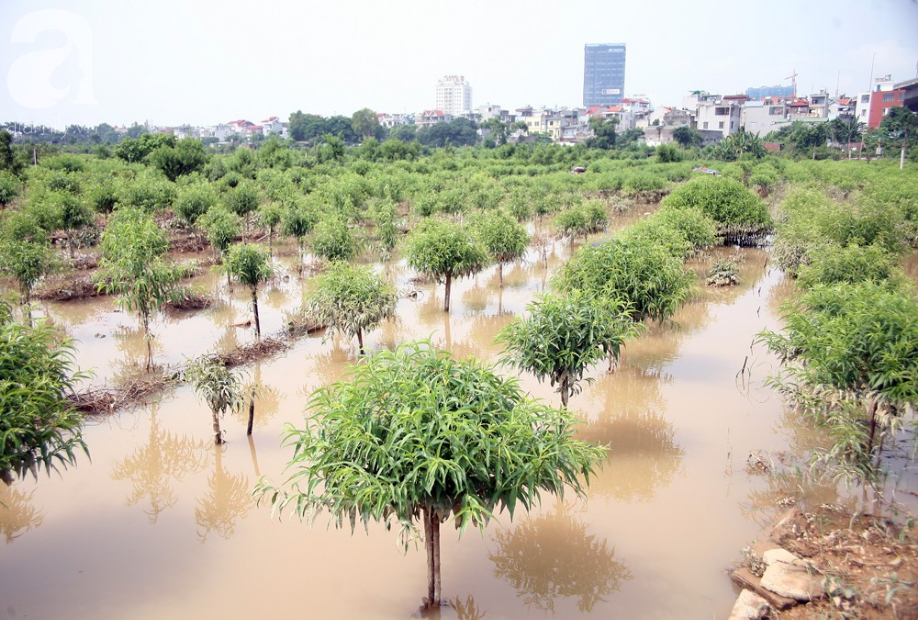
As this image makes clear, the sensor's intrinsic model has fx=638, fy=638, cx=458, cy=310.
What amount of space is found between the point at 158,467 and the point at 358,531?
3782mm

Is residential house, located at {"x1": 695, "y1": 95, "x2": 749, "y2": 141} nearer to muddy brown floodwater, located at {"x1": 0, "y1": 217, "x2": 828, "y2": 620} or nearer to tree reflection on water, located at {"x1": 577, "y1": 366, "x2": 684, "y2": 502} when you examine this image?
tree reflection on water, located at {"x1": 577, "y1": 366, "x2": 684, "y2": 502}

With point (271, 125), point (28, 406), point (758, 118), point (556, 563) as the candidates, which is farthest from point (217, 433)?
point (271, 125)

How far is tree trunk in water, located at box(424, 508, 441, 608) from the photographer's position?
6.37 metres

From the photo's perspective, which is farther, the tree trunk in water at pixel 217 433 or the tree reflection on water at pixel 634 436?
the tree trunk in water at pixel 217 433

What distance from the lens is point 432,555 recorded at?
6566mm

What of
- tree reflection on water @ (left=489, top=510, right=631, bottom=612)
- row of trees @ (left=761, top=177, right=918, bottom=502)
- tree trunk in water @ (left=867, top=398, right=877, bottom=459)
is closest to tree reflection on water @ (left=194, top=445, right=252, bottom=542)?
tree reflection on water @ (left=489, top=510, right=631, bottom=612)

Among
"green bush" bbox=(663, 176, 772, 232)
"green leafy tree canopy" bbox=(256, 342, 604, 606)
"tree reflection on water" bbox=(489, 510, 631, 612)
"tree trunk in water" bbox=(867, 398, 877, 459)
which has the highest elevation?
"green bush" bbox=(663, 176, 772, 232)

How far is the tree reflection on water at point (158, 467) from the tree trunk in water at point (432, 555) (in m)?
4.20

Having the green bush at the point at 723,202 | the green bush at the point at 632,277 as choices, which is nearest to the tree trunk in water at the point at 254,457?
the green bush at the point at 632,277

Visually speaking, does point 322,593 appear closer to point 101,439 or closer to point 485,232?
point 101,439

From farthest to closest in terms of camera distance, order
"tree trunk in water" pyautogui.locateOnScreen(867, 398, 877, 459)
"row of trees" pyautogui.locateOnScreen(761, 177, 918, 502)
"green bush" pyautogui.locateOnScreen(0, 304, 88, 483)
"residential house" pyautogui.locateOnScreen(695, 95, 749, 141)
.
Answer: "residential house" pyautogui.locateOnScreen(695, 95, 749, 141) < "tree trunk in water" pyautogui.locateOnScreen(867, 398, 877, 459) < "row of trees" pyautogui.locateOnScreen(761, 177, 918, 502) < "green bush" pyautogui.locateOnScreen(0, 304, 88, 483)

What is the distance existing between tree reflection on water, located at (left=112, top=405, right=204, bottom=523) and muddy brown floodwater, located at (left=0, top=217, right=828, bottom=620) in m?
0.03

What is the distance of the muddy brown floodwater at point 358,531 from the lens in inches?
277

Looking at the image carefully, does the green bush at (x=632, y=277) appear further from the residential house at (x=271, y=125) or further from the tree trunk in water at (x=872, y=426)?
the residential house at (x=271, y=125)
